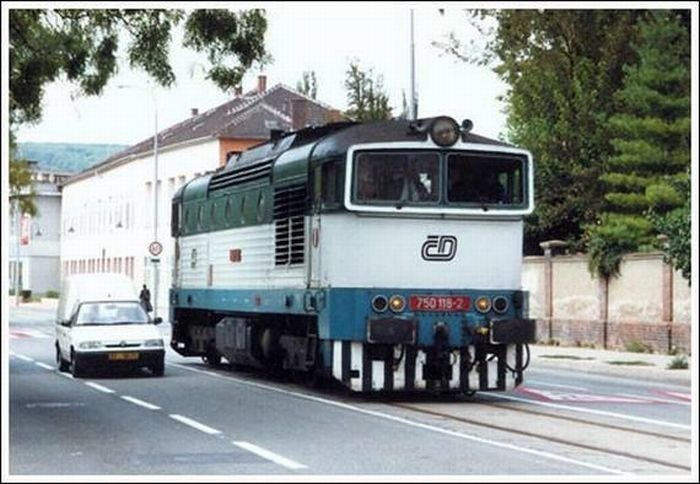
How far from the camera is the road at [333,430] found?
52.8 ft

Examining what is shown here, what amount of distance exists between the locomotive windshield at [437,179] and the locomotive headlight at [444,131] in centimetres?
18

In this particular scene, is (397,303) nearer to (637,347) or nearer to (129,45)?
(129,45)

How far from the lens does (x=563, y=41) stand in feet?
170

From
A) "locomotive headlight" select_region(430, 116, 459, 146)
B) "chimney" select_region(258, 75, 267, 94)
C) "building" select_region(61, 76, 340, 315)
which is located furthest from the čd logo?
"chimney" select_region(258, 75, 267, 94)

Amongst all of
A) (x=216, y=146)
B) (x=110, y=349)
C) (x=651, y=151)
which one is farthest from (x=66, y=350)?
(x=216, y=146)

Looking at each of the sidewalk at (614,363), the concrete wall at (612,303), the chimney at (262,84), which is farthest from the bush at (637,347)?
the chimney at (262,84)

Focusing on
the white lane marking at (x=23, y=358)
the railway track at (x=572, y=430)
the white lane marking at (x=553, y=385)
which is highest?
the white lane marking at (x=23, y=358)

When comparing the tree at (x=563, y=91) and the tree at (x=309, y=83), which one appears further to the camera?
the tree at (x=309, y=83)

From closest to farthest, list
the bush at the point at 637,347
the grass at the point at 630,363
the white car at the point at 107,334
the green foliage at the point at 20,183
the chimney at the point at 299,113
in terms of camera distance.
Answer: the white car at the point at 107,334 < the grass at the point at 630,363 < the bush at the point at 637,347 < the green foliage at the point at 20,183 < the chimney at the point at 299,113

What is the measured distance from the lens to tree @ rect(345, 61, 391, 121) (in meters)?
55.5

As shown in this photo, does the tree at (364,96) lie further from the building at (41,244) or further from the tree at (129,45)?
the building at (41,244)

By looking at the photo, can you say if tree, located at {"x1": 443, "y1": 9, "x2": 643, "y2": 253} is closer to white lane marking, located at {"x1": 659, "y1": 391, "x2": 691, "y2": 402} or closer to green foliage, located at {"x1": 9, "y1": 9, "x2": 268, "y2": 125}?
white lane marking, located at {"x1": 659, "y1": 391, "x2": 691, "y2": 402}

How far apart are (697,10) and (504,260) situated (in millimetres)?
12083

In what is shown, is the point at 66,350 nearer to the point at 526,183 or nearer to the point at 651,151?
the point at 526,183
